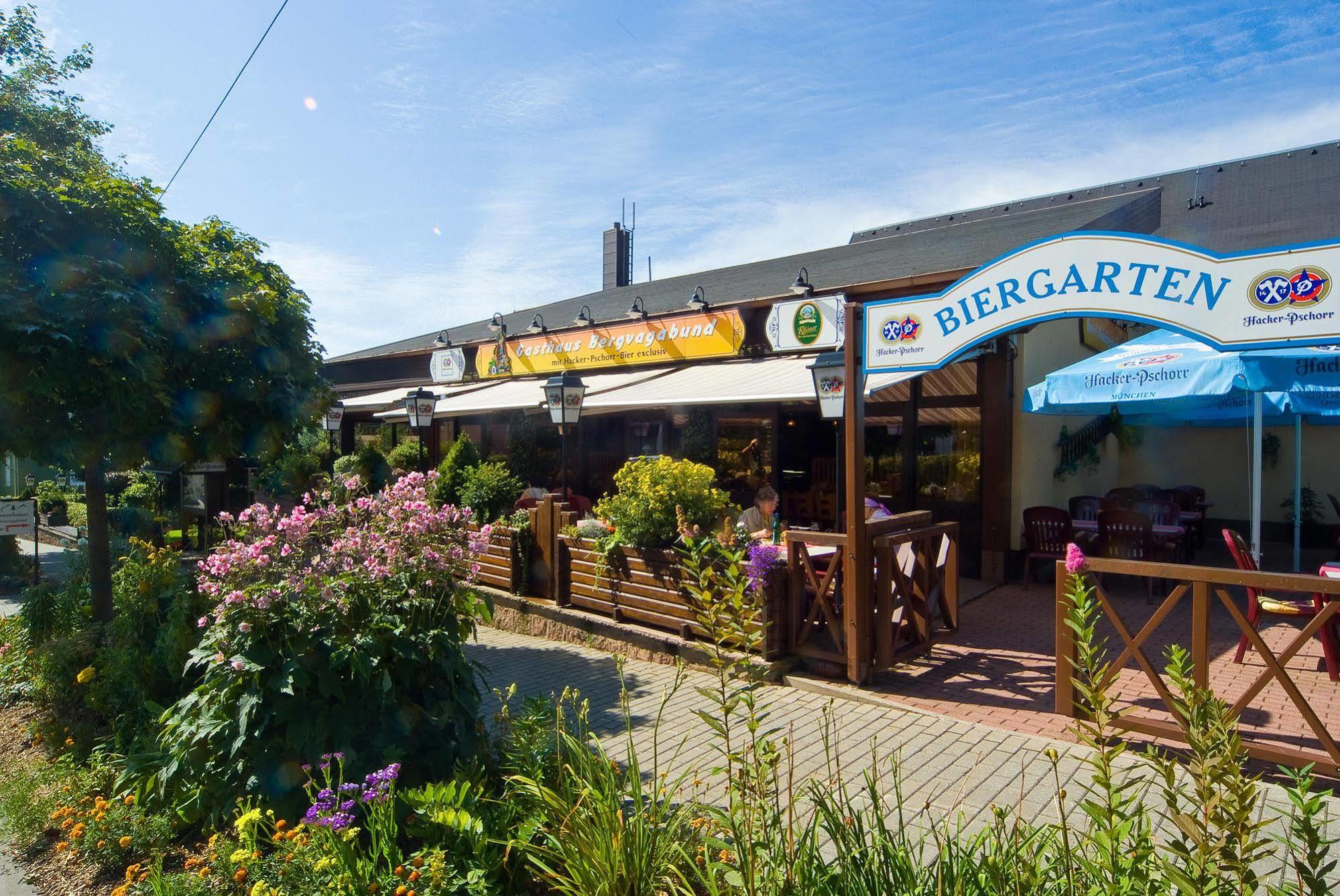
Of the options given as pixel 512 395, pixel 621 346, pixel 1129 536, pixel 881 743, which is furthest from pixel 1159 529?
pixel 512 395

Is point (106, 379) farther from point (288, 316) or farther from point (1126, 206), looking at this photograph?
point (1126, 206)

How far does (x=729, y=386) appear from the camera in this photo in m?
9.38

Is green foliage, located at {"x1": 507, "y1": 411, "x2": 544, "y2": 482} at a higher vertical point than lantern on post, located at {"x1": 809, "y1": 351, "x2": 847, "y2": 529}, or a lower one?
lower

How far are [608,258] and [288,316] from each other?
1501 centimetres

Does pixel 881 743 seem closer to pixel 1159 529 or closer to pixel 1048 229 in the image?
pixel 1159 529

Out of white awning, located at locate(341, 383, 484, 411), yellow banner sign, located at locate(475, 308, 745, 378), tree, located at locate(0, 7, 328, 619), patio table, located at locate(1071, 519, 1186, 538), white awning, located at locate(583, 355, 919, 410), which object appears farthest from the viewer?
white awning, located at locate(341, 383, 484, 411)

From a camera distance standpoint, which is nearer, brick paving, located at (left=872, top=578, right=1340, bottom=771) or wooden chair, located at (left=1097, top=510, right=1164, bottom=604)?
brick paving, located at (left=872, top=578, right=1340, bottom=771)

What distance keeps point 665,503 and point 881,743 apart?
9.20ft

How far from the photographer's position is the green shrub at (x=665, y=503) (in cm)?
673

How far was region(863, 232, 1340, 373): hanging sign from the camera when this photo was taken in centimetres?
393

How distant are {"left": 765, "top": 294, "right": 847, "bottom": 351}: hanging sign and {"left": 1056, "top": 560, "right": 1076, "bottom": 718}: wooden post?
5.74m

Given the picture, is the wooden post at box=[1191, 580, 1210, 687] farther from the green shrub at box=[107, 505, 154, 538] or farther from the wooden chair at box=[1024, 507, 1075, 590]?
the green shrub at box=[107, 505, 154, 538]

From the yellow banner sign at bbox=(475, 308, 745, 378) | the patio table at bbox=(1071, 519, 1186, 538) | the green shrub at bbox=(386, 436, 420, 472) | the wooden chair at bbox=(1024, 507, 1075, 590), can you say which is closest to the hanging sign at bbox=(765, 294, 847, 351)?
the yellow banner sign at bbox=(475, 308, 745, 378)

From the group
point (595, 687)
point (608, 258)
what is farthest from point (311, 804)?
point (608, 258)
